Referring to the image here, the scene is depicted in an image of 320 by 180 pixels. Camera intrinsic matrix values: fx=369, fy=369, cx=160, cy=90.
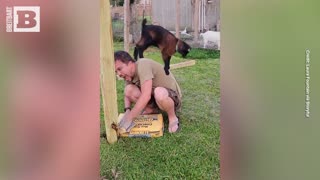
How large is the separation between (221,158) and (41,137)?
0.80 m

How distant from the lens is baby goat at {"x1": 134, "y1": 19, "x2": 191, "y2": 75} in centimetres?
160

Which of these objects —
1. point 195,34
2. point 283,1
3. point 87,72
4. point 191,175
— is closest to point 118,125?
point 87,72

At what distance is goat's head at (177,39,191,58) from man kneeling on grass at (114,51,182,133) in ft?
0.36

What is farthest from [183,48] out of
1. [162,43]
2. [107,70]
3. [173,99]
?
[107,70]

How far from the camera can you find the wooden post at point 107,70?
1595 mm

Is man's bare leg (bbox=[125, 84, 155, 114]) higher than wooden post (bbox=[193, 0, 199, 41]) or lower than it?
lower

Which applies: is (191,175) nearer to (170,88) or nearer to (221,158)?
(221,158)

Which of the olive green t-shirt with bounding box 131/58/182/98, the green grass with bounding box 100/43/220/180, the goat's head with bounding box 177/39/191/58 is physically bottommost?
the green grass with bounding box 100/43/220/180

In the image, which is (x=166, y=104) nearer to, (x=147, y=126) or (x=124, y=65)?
(x=147, y=126)

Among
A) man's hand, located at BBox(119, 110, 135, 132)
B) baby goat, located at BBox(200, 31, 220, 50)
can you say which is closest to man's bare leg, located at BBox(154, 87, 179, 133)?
man's hand, located at BBox(119, 110, 135, 132)

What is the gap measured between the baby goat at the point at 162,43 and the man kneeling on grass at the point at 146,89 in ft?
0.13

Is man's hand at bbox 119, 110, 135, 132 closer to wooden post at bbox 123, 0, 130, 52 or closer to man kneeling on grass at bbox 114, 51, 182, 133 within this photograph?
man kneeling on grass at bbox 114, 51, 182, 133

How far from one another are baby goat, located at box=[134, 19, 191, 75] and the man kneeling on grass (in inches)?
1.6

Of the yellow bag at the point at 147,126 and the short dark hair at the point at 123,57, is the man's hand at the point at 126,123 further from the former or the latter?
the short dark hair at the point at 123,57
